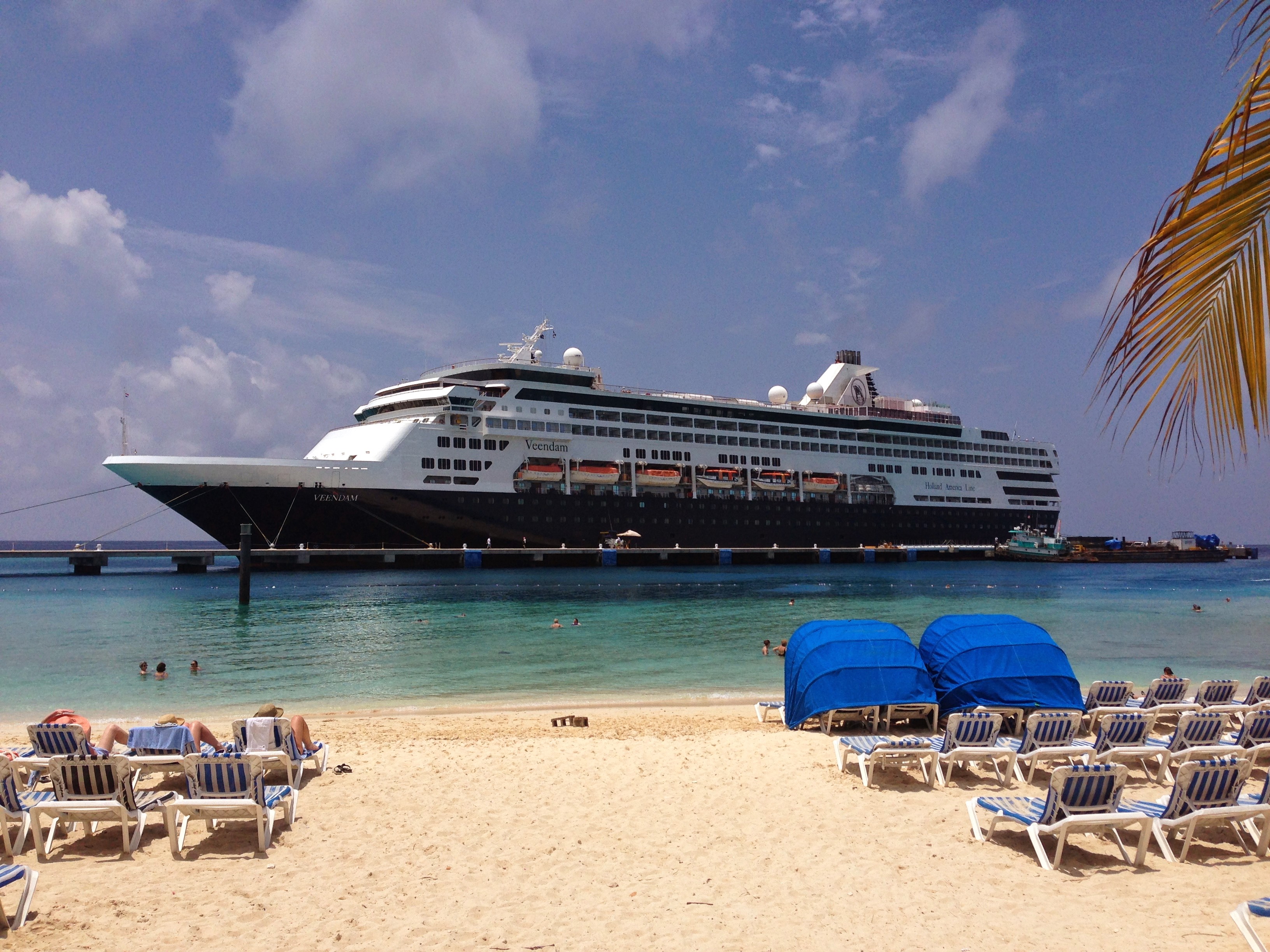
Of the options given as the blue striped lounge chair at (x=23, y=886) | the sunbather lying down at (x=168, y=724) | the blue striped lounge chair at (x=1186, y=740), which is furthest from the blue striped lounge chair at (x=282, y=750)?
the blue striped lounge chair at (x=1186, y=740)

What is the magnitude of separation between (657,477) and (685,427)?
4076 mm

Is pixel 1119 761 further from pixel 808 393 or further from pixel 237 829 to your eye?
pixel 808 393

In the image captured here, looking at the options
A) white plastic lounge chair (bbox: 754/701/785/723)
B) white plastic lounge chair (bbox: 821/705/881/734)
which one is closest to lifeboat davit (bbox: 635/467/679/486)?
white plastic lounge chair (bbox: 754/701/785/723)

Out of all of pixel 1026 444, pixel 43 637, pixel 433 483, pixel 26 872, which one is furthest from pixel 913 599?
pixel 1026 444

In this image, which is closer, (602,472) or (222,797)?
(222,797)

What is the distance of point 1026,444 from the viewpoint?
6594cm

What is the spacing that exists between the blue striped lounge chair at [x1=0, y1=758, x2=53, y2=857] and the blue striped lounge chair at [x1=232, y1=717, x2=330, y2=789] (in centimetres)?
160

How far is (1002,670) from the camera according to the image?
30.0 ft

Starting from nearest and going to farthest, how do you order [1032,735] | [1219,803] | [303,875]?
[303,875] < [1219,803] < [1032,735]

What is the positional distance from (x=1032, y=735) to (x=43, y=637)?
931 inches

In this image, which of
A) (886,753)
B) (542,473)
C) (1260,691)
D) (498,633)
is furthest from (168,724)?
(542,473)

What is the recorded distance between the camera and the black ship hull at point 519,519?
39.1 meters

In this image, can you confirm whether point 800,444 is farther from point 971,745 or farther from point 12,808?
point 12,808

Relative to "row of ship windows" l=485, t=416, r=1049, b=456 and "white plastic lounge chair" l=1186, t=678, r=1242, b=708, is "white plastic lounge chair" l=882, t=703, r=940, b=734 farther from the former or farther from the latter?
"row of ship windows" l=485, t=416, r=1049, b=456
